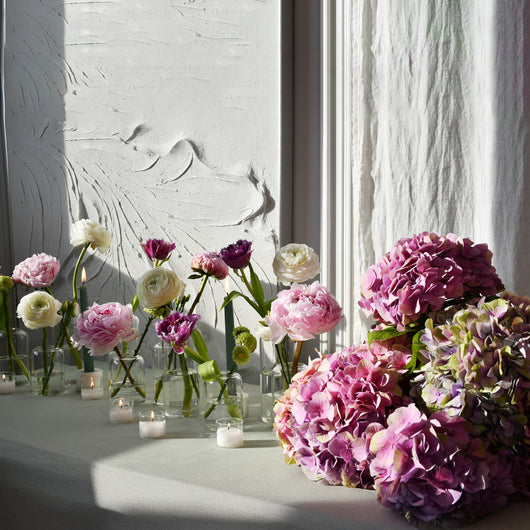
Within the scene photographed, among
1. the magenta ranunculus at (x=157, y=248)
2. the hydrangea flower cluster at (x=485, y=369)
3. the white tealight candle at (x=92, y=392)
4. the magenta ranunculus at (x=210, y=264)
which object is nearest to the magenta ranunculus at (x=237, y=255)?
the magenta ranunculus at (x=210, y=264)

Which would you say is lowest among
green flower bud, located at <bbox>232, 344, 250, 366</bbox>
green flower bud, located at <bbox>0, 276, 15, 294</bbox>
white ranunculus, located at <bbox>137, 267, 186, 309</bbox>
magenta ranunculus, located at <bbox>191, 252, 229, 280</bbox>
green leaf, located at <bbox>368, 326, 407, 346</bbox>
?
green flower bud, located at <bbox>232, 344, 250, 366</bbox>

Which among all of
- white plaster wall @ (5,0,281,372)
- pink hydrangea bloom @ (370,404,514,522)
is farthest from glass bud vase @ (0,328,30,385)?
pink hydrangea bloom @ (370,404,514,522)

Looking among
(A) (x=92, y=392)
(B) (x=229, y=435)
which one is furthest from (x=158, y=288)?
(A) (x=92, y=392)

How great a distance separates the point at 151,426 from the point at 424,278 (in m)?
0.60

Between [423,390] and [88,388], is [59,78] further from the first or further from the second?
[423,390]

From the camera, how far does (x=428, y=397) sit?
87cm

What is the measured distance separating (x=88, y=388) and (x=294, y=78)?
0.86 m

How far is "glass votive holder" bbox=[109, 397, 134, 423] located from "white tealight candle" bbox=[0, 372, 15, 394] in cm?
37

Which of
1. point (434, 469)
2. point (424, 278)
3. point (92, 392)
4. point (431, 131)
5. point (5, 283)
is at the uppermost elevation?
point (431, 131)

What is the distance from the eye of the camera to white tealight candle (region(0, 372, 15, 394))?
1548 millimetres

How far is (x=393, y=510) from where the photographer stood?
34.5 inches

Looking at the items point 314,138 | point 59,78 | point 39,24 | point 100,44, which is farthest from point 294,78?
point 39,24

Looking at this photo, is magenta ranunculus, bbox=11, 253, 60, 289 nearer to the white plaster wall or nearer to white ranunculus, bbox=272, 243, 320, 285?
the white plaster wall

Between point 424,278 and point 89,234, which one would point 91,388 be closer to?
point 89,234
